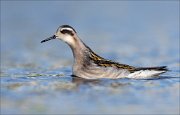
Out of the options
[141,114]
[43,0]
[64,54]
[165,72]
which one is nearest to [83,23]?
[43,0]

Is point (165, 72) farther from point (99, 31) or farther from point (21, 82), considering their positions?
point (99, 31)

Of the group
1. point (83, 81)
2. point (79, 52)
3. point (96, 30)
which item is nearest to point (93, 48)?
point (96, 30)

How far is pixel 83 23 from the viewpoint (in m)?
32.0

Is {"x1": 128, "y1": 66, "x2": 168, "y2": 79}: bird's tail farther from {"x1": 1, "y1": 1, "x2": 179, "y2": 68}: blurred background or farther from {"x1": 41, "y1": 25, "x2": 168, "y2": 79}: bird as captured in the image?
{"x1": 1, "y1": 1, "x2": 179, "y2": 68}: blurred background

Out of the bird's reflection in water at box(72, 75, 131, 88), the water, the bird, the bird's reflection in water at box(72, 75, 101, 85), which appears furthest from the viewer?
the bird

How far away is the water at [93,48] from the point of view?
46.6 feet

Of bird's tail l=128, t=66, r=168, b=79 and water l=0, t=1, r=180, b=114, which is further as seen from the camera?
bird's tail l=128, t=66, r=168, b=79

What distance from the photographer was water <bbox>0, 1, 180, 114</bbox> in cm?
1420

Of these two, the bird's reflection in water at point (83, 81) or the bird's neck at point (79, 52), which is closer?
the bird's reflection in water at point (83, 81)

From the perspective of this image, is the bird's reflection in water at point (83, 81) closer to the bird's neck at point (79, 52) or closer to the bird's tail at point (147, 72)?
the bird's neck at point (79, 52)

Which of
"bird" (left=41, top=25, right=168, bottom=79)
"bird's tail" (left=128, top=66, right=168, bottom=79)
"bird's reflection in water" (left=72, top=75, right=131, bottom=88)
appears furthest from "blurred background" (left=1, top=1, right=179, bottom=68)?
"bird's reflection in water" (left=72, top=75, right=131, bottom=88)

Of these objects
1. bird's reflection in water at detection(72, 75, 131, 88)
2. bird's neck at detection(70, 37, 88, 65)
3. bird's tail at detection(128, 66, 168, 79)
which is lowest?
bird's reflection in water at detection(72, 75, 131, 88)

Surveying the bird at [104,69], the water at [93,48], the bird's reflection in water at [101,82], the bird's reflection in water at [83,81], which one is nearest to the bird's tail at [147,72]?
the bird at [104,69]

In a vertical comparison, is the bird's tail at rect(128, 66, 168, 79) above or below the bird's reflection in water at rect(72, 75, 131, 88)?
above
